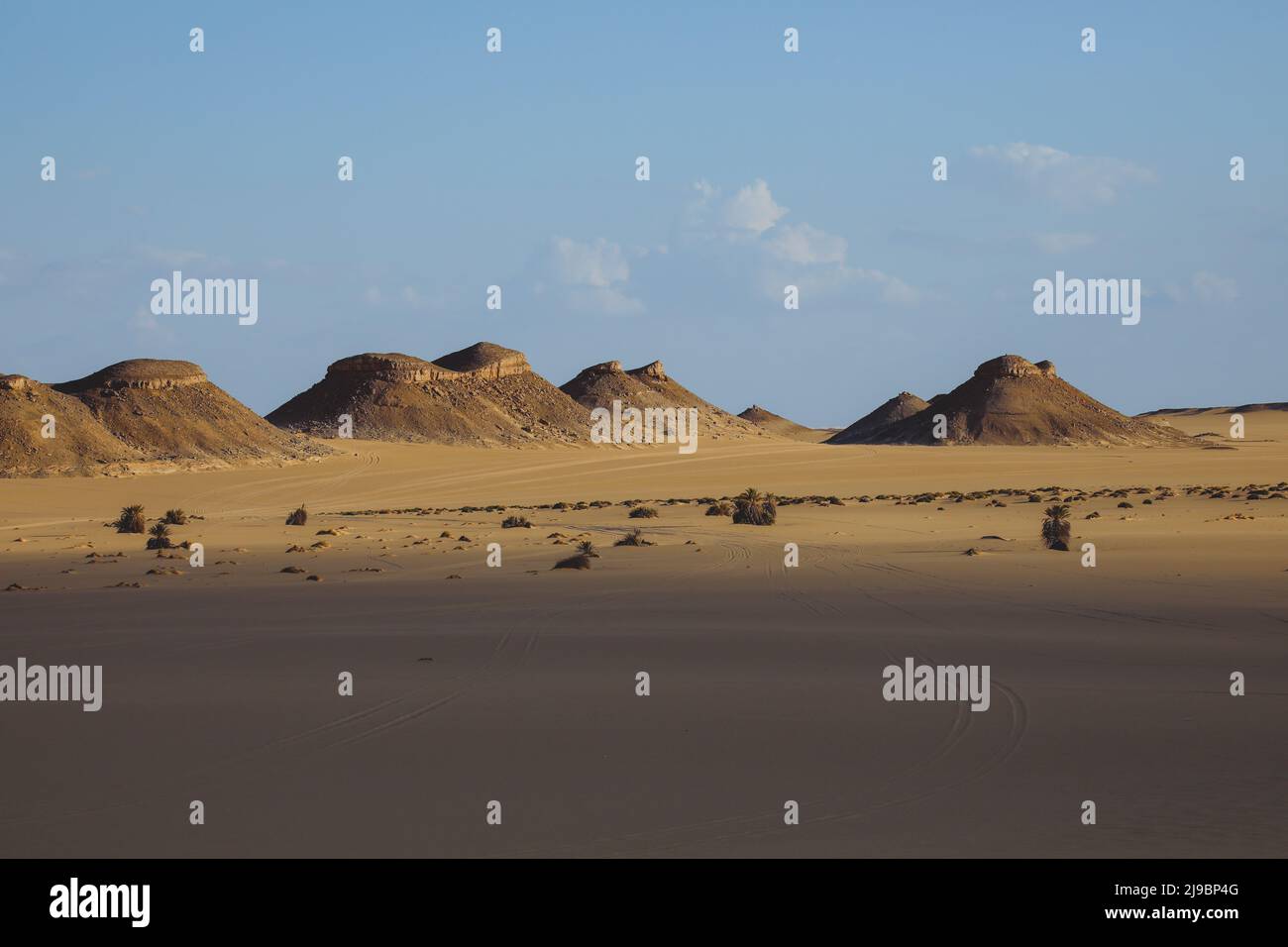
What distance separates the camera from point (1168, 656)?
13.8 m

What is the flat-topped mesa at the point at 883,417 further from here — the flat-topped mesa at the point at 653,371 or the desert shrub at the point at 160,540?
the desert shrub at the point at 160,540

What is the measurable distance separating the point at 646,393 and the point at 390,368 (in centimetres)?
3510

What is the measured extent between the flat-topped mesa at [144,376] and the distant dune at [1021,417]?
58.3 m

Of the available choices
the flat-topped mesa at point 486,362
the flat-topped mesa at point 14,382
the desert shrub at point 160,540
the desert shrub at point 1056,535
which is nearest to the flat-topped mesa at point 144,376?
the flat-topped mesa at point 14,382

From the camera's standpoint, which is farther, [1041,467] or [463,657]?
[1041,467]

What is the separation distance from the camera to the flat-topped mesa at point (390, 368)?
4562 inches

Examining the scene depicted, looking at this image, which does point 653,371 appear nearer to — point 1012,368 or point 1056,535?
point 1012,368

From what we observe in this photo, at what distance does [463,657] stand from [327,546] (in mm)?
18137

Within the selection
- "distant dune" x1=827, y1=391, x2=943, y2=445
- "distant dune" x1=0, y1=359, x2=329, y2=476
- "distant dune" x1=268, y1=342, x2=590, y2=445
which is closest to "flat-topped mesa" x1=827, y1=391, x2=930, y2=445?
"distant dune" x1=827, y1=391, x2=943, y2=445

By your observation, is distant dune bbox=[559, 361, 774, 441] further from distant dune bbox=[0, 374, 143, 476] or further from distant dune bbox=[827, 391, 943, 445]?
distant dune bbox=[0, 374, 143, 476]

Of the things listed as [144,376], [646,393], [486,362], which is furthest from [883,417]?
[144,376]

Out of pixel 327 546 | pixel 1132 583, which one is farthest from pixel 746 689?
pixel 327 546

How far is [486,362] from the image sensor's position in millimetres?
125125

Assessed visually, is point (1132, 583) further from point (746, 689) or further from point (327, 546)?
point (327, 546)
